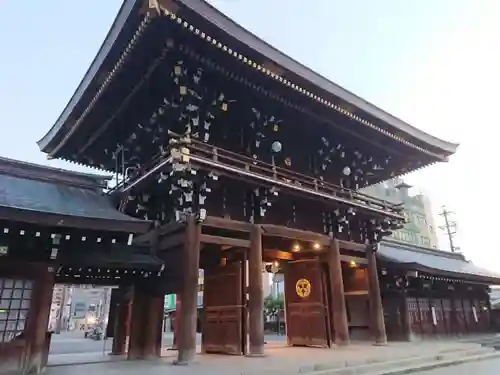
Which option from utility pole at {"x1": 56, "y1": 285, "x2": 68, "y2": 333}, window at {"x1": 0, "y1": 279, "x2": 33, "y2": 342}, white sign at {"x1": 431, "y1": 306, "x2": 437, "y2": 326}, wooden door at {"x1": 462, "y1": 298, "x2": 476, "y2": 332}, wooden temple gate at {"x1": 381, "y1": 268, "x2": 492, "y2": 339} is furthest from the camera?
utility pole at {"x1": 56, "y1": 285, "x2": 68, "y2": 333}

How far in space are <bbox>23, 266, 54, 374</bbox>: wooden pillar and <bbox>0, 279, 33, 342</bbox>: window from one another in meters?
0.13

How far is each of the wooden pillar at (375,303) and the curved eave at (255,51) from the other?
4.71 metres

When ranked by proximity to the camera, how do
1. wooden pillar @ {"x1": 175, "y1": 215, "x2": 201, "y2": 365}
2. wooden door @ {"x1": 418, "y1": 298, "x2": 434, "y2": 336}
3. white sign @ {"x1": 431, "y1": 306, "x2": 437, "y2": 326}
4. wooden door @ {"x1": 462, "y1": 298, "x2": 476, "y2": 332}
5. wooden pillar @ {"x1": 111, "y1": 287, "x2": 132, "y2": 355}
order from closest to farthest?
1. wooden pillar @ {"x1": 175, "y1": 215, "x2": 201, "y2": 365}
2. wooden pillar @ {"x1": 111, "y1": 287, "x2": 132, "y2": 355}
3. wooden door @ {"x1": 418, "y1": 298, "x2": 434, "y2": 336}
4. white sign @ {"x1": 431, "y1": 306, "x2": 437, "y2": 326}
5. wooden door @ {"x1": 462, "y1": 298, "x2": 476, "y2": 332}

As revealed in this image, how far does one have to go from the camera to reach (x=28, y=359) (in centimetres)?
723

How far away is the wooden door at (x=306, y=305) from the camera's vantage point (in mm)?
12312

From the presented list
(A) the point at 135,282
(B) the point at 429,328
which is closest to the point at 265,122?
(A) the point at 135,282

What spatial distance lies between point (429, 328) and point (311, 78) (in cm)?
1339

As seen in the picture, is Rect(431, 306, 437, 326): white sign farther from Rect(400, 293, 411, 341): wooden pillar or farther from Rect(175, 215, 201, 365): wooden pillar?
Rect(175, 215, 201, 365): wooden pillar

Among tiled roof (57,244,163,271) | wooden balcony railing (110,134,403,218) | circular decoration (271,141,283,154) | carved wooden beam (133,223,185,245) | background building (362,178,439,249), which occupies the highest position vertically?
background building (362,178,439,249)

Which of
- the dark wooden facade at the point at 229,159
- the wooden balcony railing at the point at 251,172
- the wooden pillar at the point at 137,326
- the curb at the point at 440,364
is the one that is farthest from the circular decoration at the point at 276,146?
the curb at the point at 440,364

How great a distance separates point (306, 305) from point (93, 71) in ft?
32.5

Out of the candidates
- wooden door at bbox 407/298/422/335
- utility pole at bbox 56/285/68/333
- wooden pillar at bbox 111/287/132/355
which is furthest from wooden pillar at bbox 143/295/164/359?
utility pole at bbox 56/285/68/333

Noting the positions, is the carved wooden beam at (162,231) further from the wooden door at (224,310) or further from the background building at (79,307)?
the background building at (79,307)

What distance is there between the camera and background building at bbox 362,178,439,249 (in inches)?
2000
